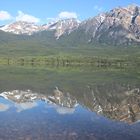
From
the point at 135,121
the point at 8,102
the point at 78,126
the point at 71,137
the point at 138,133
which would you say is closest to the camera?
the point at 71,137

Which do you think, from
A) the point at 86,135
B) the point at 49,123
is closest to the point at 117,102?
the point at 49,123

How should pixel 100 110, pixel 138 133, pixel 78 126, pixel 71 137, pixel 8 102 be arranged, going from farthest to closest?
1. pixel 8 102
2. pixel 100 110
3. pixel 78 126
4. pixel 138 133
5. pixel 71 137

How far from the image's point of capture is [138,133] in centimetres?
3600

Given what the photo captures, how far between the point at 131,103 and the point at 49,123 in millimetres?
22706

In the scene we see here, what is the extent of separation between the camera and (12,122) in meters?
40.5

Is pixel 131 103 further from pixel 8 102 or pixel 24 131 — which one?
pixel 24 131

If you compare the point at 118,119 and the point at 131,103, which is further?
the point at 131,103

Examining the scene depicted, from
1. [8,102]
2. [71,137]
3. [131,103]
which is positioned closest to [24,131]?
[71,137]

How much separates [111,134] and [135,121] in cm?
790

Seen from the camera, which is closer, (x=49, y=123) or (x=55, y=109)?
(x=49, y=123)

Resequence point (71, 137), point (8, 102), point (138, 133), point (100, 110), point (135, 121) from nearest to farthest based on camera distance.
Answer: point (71, 137) < point (138, 133) < point (135, 121) < point (100, 110) < point (8, 102)

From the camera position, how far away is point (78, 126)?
3919cm

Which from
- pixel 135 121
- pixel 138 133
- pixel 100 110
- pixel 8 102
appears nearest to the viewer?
pixel 138 133

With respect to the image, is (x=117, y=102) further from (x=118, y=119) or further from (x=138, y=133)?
(x=138, y=133)
